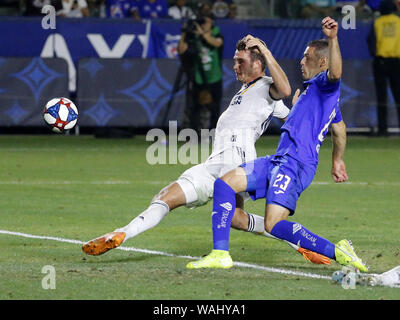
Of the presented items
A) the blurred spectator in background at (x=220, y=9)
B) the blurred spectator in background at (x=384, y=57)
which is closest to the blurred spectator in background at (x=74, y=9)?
the blurred spectator in background at (x=220, y=9)

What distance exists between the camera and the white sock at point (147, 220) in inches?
314

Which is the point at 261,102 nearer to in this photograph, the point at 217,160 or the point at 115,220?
the point at 217,160

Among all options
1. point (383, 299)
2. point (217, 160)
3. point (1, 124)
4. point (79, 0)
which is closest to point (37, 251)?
point (217, 160)

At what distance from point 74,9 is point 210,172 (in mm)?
14584

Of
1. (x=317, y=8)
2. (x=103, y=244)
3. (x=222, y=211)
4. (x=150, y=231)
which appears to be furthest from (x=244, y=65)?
(x=317, y=8)

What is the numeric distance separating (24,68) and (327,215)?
35.6 feet

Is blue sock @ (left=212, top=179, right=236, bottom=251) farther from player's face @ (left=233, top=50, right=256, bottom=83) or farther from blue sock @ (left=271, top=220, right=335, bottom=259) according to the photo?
player's face @ (left=233, top=50, right=256, bottom=83)

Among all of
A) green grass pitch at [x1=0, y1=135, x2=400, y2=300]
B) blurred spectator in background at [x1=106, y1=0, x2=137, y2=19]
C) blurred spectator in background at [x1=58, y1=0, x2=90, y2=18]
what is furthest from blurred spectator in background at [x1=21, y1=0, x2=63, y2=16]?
green grass pitch at [x1=0, y1=135, x2=400, y2=300]

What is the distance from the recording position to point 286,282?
7379 millimetres

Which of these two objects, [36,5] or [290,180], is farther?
[36,5]

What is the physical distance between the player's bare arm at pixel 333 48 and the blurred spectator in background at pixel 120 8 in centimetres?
1521

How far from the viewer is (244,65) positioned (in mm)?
8539

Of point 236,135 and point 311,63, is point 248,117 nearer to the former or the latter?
point 236,135

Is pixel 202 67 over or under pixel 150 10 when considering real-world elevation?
under
